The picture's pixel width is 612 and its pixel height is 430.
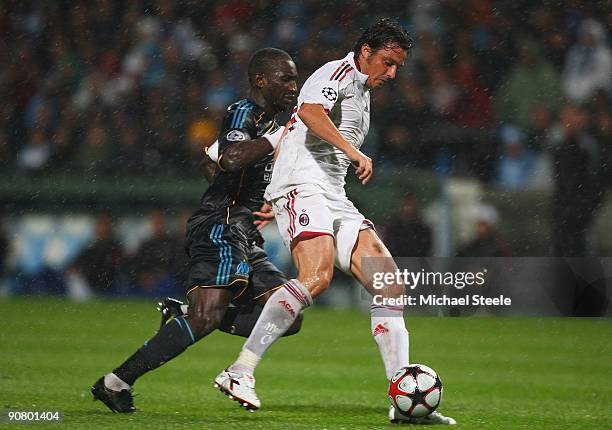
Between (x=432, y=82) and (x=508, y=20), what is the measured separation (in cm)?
114

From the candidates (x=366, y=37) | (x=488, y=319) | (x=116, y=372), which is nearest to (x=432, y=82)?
(x=488, y=319)

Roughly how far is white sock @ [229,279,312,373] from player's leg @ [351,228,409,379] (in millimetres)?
296

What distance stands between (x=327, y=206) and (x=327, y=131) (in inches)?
15.4

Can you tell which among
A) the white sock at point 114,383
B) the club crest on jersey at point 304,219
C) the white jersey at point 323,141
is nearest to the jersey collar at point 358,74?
the white jersey at point 323,141

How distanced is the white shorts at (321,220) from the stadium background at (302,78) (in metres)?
5.62

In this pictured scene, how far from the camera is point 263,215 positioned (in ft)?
18.3

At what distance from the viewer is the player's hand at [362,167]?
4656 mm

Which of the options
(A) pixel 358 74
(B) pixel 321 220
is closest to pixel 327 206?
(B) pixel 321 220

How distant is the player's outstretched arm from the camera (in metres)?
4.74

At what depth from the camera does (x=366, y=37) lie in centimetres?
526

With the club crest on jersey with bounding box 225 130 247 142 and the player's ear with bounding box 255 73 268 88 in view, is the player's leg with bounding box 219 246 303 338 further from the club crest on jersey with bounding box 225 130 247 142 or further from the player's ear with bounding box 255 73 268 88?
the player's ear with bounding box 255 73 268 88

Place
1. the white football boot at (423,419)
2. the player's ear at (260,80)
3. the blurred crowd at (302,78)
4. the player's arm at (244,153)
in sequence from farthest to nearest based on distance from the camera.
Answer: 1. the blurred crowd at (302,78)
2. the player's ear at (260,80)
3. the player's arm at (244,153)
4. the white football boot at (423,419)

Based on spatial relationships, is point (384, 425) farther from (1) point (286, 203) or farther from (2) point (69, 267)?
(2) point (69, 267)

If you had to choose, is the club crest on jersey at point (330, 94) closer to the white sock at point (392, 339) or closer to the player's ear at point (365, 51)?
the player's ear at point (365, 51)
